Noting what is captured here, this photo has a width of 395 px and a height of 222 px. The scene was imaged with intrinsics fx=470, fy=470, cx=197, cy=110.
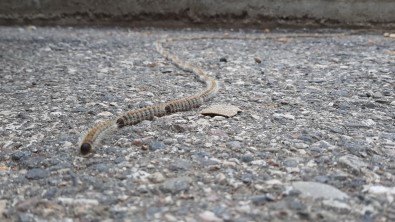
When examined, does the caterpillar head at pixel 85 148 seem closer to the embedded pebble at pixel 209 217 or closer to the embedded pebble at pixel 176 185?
the embedded pebble at pixel 176 185

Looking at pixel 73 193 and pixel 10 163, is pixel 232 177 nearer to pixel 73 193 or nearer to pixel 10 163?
pixel 73 193

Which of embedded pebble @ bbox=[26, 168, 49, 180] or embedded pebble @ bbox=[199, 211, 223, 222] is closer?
embedded pebble @ bbox=[199, 211, 223, 222]

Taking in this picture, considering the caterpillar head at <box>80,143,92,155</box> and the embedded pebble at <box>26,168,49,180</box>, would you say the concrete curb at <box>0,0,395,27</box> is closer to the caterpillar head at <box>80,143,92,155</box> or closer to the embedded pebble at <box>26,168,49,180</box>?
the caterpillar head at <box>80,143,92,155</box>

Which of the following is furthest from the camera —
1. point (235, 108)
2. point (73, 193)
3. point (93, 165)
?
point (235, 108)

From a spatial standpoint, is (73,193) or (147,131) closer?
(73,193)

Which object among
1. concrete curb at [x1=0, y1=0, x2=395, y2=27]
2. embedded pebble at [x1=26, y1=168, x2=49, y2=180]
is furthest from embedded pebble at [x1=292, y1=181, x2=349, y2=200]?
concrete curb at [x1=0, y1=0, x2=395, y2=27]

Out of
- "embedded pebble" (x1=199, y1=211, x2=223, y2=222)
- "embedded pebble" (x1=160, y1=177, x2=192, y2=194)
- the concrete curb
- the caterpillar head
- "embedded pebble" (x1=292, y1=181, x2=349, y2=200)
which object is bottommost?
"embedded pebble" (x1=160, y1=177, x2=192, y2=194)

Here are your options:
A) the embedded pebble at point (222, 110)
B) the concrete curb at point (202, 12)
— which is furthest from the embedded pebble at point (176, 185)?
the concrete curb at point (202, 12)

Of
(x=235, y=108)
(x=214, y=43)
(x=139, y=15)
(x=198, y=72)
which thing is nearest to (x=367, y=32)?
(x=214, y=43)
